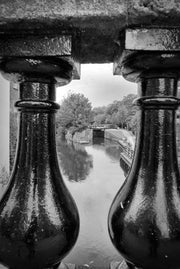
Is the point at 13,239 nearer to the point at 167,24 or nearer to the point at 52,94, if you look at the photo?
the point at 52,94

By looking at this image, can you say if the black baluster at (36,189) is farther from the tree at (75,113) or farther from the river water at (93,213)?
the tree at (75,113)

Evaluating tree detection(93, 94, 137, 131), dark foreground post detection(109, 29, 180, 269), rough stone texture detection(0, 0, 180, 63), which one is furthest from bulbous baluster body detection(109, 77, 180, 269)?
tree detection(93, 94, 137, 131)

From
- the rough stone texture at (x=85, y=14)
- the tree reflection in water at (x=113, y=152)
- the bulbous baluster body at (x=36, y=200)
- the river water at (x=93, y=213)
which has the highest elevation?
the rough stone texture at (x=85, y=14)

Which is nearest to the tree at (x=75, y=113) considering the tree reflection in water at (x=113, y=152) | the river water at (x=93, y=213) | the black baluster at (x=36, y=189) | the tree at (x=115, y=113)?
the tree at (x=115, y=113)

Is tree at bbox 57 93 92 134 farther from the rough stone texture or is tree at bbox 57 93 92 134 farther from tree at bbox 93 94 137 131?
the rough stone texture

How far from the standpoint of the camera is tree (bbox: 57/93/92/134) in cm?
3312

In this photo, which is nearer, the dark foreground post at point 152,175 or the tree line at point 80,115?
the dark foreground post at point 152,175

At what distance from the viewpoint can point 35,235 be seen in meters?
0.43

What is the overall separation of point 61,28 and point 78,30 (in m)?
0.03

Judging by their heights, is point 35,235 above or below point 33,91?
below

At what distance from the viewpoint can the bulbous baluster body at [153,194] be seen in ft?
1.37

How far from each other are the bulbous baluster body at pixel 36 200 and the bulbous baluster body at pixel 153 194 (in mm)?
95

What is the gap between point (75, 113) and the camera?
115 ft

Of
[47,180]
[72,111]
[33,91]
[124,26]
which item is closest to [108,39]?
[124,26]
